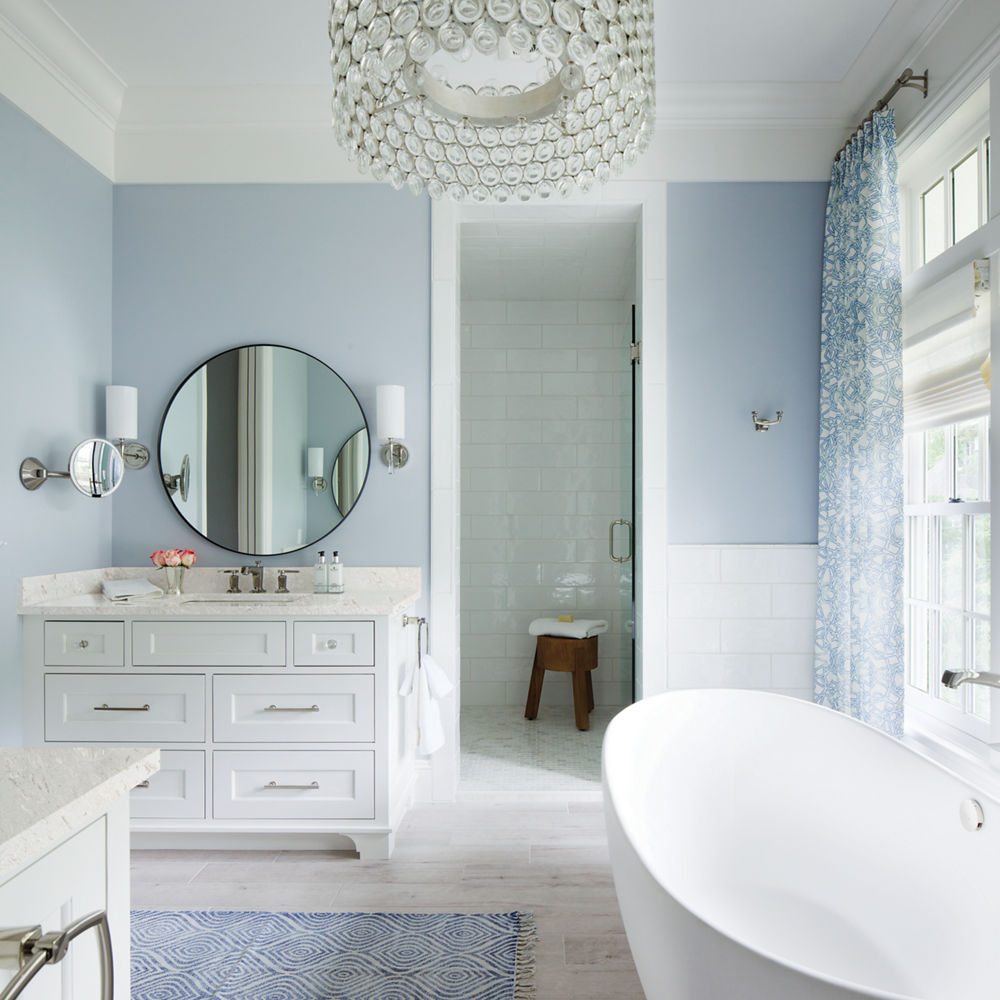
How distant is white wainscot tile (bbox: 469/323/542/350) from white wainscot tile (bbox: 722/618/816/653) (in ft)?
7.53

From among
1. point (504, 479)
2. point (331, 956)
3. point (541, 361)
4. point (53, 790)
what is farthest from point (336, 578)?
point (541, 361)

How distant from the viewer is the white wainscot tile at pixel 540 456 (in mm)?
4711

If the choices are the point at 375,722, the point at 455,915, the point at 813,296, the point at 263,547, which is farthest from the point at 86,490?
the point at 813,296

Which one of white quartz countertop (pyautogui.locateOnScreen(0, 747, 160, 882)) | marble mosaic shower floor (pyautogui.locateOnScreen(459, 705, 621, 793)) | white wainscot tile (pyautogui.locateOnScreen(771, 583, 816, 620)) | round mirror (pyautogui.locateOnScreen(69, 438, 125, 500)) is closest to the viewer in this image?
white quartz countertop (pyautogui.locateOnScreen(0, 747, 160, 882))

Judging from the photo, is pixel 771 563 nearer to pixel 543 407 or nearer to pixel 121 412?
pixel 543 407

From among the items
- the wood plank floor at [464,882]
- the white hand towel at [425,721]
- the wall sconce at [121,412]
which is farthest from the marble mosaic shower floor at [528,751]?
the wall sconce at [121,412]

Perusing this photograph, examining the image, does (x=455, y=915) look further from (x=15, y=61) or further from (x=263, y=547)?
(x=15, y=61)

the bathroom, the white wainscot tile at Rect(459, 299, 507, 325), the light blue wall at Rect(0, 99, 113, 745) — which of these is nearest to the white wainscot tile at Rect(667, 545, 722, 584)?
the bathroom

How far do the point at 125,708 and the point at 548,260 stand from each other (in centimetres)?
286

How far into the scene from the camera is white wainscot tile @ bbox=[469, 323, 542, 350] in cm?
473

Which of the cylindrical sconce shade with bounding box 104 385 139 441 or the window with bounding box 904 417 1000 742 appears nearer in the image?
the window with bounding box 904 417 1000 742

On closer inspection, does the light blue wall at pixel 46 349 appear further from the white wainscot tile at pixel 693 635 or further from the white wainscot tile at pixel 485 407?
the white wainscot tile at pixel 693 635

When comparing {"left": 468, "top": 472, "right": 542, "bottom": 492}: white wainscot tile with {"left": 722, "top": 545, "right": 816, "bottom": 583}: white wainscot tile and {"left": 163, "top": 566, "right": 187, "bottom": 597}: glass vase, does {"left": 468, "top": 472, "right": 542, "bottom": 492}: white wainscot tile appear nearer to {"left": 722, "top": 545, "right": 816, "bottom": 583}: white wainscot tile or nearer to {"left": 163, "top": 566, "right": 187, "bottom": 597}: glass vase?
{"left": 722, "top": 545, "right": 816, "bottom": 583}: white wainscot tile

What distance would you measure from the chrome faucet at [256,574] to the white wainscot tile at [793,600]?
6.75ft
